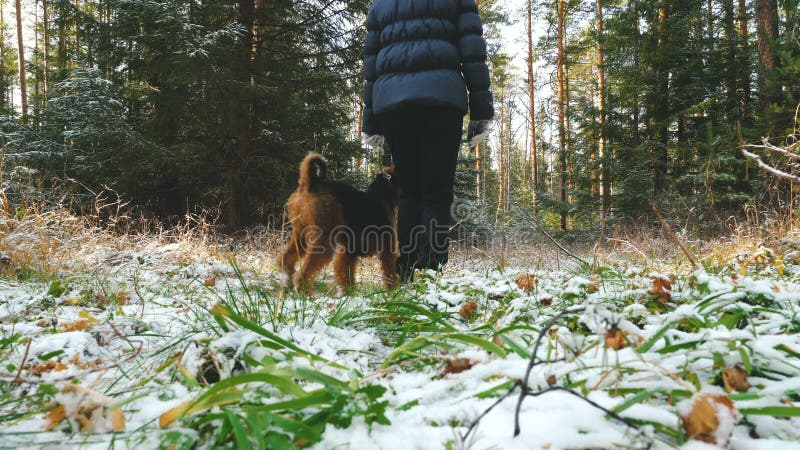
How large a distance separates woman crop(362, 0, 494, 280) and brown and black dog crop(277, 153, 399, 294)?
0.24 meters

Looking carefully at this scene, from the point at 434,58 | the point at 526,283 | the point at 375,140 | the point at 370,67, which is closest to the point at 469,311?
the point at 526,283

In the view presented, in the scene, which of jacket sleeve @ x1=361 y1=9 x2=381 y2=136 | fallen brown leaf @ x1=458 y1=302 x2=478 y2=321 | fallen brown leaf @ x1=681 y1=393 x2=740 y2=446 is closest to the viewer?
fallen brown leaf @ x1=681 y1=393 x2=740 y2=446

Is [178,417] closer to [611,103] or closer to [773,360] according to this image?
[773,360]

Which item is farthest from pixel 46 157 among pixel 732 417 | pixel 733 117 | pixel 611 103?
pixel 733 117

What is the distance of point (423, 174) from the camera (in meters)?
3.58

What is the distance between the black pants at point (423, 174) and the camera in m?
3.46

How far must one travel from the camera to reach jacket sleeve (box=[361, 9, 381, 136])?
383 centimetres

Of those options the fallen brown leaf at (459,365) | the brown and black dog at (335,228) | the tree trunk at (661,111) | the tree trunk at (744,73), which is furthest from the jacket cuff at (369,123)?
the tree trunk at (744,73)

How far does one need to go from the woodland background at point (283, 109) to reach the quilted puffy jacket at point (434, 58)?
123 inches

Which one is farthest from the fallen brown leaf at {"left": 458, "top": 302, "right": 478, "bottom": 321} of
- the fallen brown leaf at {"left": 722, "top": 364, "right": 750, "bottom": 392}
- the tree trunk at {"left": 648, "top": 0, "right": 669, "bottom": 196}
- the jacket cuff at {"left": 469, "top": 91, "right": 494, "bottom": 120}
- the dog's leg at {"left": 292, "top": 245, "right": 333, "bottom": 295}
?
the tree trunk at {"left": 648, "top": 0, "right": 669, "bottom": 196}

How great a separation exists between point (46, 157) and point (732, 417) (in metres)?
10.5

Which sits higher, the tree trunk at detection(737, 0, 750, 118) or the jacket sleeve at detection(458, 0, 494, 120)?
the tree trunk at detection(737, 0, 750, 118)

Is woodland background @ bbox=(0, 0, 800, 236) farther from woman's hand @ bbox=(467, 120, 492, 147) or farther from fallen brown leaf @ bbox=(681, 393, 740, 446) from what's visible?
fallen brown leaf @ bbox=(681, 393, 740, 446)

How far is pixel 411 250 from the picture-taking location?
3725 millimetres
